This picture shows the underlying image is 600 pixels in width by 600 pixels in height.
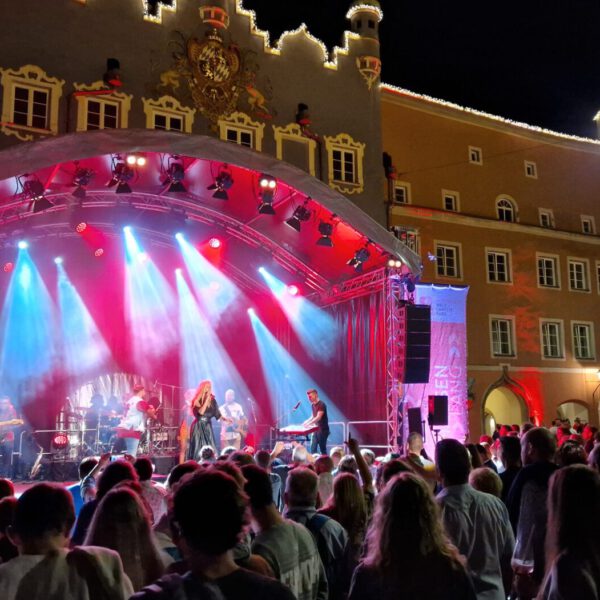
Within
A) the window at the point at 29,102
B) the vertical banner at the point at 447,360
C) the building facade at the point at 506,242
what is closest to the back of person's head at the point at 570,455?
the vertical banner at the point at 447,360

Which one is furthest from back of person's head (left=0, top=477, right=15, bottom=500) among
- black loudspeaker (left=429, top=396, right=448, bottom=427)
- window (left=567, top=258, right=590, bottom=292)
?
window (left=567, top=258, right=590, bottom=292)

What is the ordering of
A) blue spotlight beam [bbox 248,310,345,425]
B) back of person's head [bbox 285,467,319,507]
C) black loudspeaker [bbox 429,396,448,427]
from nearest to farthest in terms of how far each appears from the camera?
back of person's head [bbox 285,467,319,507] < black loudspeaker [bbox 429,396,448,427] < blue spotlight beam [bbox 248,310,345,425]

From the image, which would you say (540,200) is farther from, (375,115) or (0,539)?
(0,539)

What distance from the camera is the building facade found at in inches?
998

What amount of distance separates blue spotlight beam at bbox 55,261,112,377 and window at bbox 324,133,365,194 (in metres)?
8.49

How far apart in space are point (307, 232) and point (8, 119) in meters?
8.03

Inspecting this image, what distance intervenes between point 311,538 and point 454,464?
994 mm

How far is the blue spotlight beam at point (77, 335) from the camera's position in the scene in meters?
19.3

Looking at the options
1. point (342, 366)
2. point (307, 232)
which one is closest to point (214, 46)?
point (307, 232)

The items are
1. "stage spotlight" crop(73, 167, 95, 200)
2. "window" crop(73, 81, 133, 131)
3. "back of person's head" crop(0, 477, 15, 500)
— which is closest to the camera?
"back of person's head" crop(0, 477, 15, 500)

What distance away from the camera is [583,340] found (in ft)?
91.9

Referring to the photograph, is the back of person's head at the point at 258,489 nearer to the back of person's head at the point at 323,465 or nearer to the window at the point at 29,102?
the back of person's head at the point at 323,465

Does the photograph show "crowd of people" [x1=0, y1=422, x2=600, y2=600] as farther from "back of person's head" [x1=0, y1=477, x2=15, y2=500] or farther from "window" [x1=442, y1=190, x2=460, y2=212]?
"window" [x1=442, y1=190, x2=460, y2=212]

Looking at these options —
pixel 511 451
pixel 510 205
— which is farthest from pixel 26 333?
pixel 510 205
